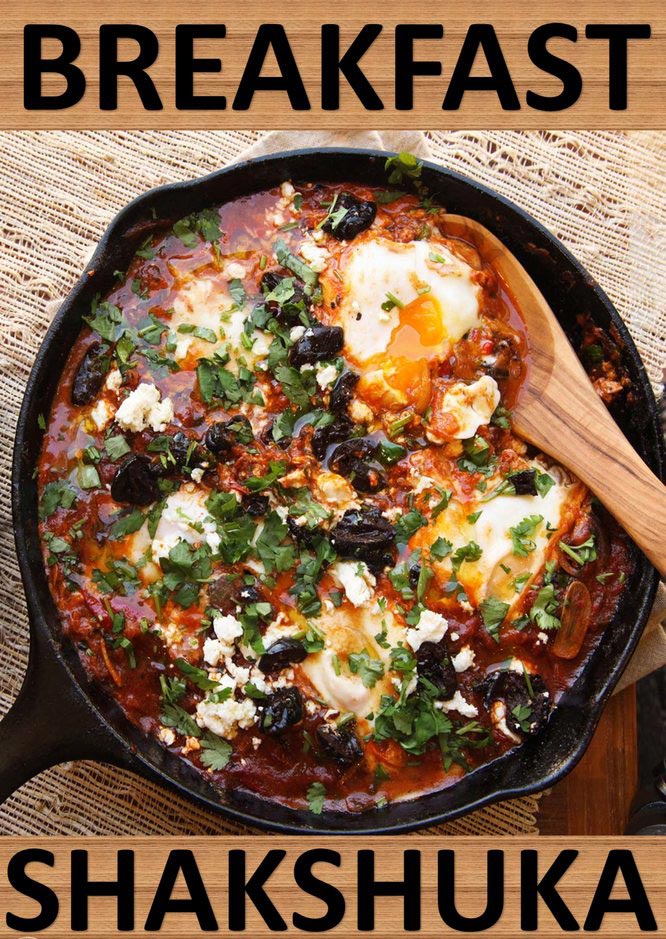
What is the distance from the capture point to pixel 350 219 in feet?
12.0

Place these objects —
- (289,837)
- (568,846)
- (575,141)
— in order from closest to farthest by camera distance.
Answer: (289,837) → (568,846) → (575,141)

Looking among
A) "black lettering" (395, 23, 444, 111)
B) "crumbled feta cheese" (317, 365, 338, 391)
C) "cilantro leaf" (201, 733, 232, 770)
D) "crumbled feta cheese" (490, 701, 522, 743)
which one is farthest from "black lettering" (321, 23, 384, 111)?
"cilantro leaf" (201, 733, 232, 770)

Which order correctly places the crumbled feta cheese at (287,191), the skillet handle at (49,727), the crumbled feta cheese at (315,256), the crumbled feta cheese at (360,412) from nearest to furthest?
the skillet handle at (49,727)
the crumbled feta cheese at (360,412)
the crumbled feta cheese at (315,256)
the crumbled feta cheese at (287,191)

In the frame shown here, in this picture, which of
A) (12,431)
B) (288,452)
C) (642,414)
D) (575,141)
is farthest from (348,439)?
(575,141)

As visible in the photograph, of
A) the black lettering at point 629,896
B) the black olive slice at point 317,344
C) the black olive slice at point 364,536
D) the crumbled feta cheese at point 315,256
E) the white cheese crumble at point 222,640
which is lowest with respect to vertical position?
the black lettering at point 629,896

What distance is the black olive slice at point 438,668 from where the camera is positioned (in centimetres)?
347

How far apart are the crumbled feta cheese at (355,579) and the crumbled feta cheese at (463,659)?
381mm

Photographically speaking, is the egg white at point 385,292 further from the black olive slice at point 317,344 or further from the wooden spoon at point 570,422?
the wooden spoon at point 570,422

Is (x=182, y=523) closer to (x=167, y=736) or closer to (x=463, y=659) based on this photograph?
(x=167, y=736)

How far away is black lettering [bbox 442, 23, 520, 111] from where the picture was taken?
141 inches

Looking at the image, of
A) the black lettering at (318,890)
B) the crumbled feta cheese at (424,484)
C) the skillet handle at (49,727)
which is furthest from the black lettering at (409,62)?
the black lettering at (318,890)

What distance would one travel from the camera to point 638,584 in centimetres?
368

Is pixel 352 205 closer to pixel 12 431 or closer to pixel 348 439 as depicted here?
pixel 348 439

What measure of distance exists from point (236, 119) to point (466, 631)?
2104mm
